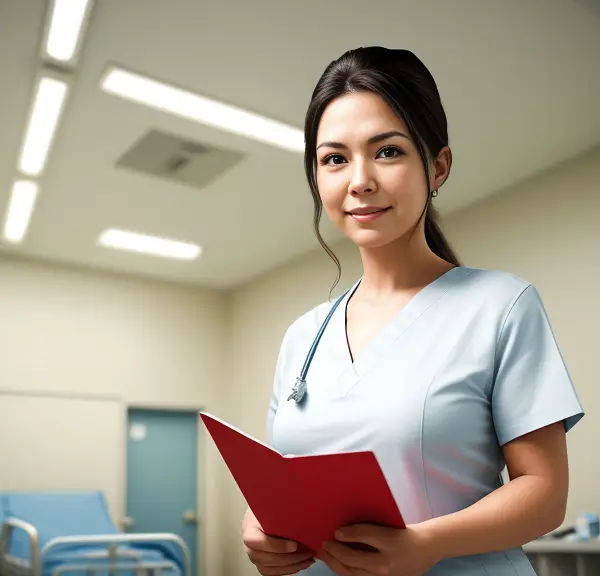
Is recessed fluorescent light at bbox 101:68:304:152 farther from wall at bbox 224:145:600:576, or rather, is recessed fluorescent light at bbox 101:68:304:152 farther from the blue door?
the blue door

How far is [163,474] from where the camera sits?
627 cm

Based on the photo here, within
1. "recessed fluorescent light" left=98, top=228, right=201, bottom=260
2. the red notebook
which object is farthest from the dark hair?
"recessed fluorescent light" left=98, top=228, right=201, bottom=260

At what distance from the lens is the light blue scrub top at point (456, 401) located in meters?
0.72

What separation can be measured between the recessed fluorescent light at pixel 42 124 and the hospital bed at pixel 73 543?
6.91 ft

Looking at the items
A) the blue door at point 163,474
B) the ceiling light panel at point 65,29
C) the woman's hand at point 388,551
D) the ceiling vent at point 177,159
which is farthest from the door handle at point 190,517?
the woman's hand at point 388,551

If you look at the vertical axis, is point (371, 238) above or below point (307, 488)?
above

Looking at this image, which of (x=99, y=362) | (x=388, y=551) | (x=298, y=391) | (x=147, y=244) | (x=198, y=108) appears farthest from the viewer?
(x=99, y=362)

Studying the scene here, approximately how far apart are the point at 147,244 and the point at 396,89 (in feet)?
16.8

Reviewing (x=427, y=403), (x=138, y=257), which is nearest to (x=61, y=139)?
(x=138, y=257)

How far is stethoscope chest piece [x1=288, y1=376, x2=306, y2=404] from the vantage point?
0.85m

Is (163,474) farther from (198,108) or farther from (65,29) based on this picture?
(65,29)

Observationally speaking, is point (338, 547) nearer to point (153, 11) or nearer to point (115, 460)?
point (153, 11)

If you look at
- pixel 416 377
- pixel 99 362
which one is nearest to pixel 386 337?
pixel 416 377

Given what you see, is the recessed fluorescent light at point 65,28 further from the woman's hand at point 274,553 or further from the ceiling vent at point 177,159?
the woman's hand at point 274,553
